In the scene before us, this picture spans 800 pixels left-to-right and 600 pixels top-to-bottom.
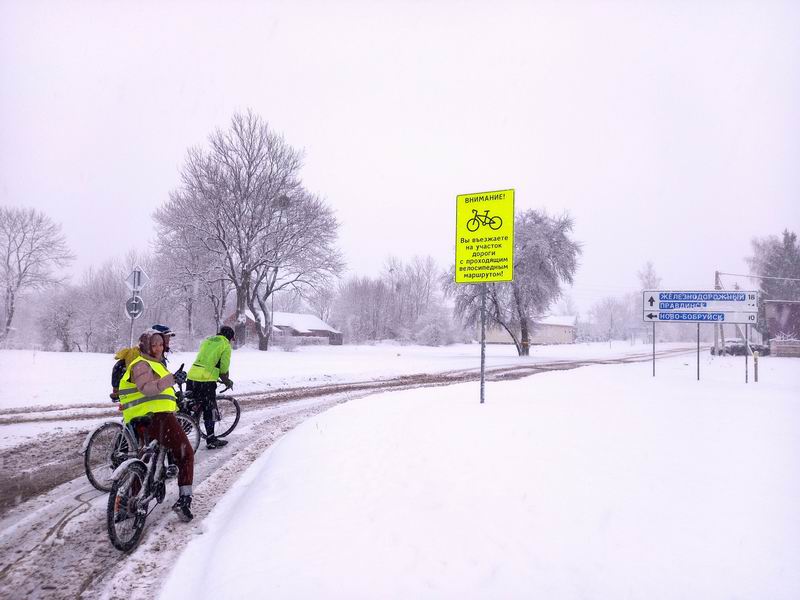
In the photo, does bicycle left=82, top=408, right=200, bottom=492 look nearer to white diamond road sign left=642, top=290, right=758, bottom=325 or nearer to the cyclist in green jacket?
the cyclist in green jacket

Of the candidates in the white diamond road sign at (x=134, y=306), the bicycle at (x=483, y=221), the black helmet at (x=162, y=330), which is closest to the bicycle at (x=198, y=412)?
the black helmet at (x=162, y=330)

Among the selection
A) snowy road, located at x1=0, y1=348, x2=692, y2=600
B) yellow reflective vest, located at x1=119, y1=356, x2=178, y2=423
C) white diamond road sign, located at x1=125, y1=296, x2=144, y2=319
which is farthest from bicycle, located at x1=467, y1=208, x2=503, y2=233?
white diamond road sign, located at x1=125, y1=296, x2=144, y2=319

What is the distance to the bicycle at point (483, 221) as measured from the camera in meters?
7.89

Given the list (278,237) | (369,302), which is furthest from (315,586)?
(369,302)

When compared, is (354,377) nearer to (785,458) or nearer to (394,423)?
(394,423)

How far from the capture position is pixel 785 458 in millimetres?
4938

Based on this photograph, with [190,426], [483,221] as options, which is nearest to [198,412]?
[190,426]

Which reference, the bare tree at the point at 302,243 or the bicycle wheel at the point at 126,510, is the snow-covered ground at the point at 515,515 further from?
the bare tree at the point at 302,243

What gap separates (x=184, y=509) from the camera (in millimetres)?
4266

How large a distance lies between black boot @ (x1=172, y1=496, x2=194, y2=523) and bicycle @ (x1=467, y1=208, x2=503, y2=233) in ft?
19.7

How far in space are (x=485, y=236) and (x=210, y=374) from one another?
5067mm

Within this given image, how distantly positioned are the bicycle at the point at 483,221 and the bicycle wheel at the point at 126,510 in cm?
613

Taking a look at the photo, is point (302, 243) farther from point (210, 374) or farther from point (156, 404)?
point (156, 404)

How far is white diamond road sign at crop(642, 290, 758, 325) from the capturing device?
13.3 meters
